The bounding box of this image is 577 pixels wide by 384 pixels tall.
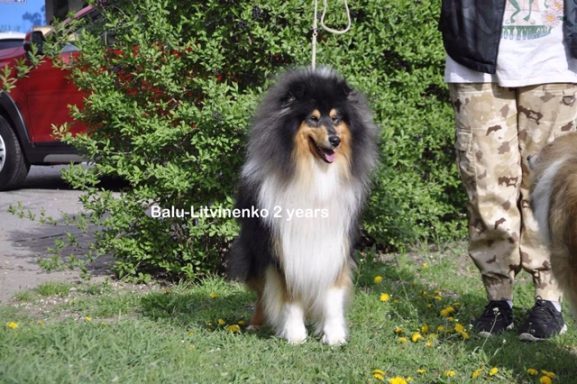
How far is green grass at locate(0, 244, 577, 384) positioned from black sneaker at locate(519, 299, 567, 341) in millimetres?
61

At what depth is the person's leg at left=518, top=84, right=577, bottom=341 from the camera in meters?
Answer: 4.15

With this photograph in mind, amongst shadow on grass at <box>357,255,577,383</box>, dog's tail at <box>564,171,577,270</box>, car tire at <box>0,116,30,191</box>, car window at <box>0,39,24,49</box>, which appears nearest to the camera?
dog's tail at <box>564,171,577,270</box>

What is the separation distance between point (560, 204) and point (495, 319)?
4.13 ft

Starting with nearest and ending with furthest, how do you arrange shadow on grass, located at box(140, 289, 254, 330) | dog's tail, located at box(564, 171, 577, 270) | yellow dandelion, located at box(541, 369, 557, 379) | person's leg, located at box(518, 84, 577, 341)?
1. dog's tail, located at box(564, 171, 577, 270)
2. yellow dandelion, located at box(541, 369, 557, 379)
3. person's leg, located at box(518, 84, 577, 341)
4. shadow on grass, located at box(140, 289, 254, 330)

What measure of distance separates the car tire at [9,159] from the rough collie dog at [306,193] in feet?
19.1

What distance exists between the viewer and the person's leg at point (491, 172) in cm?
419

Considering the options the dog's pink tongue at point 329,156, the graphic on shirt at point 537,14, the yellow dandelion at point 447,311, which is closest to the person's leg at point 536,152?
the graphic on shirt at point 537,14

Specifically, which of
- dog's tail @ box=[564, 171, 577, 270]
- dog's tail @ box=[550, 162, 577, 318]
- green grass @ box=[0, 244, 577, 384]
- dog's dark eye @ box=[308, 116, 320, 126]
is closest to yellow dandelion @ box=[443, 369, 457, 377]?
green grass @ box=[0, 244, 577, 384]

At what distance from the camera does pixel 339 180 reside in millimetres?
4133

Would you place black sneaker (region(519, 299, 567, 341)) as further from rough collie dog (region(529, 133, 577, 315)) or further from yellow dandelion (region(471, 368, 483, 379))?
rough collie dog (region(529, 133, 577, 315))

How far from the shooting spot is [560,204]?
3.32 metres

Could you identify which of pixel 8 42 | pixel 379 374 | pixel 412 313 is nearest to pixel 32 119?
pixel 8 42

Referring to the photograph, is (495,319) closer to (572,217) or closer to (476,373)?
(476,373)

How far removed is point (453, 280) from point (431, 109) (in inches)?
54.8
